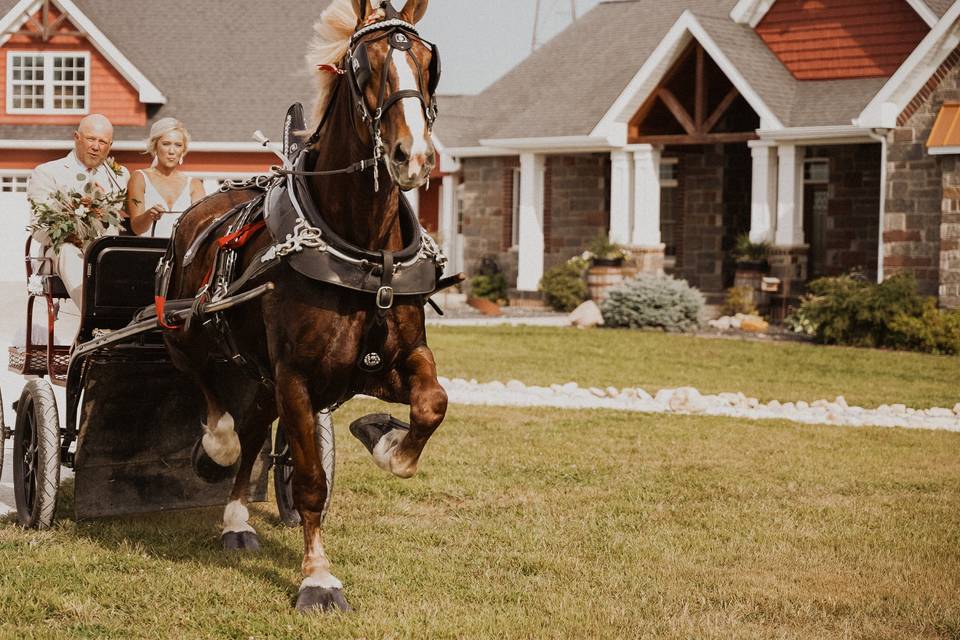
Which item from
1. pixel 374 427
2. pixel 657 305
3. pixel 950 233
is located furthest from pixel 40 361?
pixel 950 233

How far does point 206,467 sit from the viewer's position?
6.98 metres

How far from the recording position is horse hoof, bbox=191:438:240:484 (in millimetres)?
6949

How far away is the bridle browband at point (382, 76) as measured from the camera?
5.25m

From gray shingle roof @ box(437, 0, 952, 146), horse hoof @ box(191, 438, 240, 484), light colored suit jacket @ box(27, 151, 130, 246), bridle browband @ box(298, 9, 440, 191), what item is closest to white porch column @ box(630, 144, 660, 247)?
gray shingle roof @ box(437, 0, 952, 146)

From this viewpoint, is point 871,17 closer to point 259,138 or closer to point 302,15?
point 302,15

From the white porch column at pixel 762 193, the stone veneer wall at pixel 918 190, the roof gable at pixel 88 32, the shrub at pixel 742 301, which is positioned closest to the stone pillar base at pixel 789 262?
the white porch column at pixel 762 193

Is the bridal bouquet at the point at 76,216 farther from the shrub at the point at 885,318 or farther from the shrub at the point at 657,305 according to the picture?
the shrub at the point at 657,305

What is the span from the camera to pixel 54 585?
6180 mm

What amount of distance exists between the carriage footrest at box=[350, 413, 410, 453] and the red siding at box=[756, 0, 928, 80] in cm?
2038

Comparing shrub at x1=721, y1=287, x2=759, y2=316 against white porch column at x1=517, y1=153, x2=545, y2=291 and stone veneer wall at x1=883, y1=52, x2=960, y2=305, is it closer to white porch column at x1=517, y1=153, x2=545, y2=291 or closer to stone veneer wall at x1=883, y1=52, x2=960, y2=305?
stone veneer wall at x1=883, y1=52, x2=960, y2=305

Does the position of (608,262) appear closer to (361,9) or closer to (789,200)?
(789,200)

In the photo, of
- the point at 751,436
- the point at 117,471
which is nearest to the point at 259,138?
the point at 117,471

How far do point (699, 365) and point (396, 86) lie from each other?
514 inches

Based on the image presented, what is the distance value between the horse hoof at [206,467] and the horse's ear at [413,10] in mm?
2615
